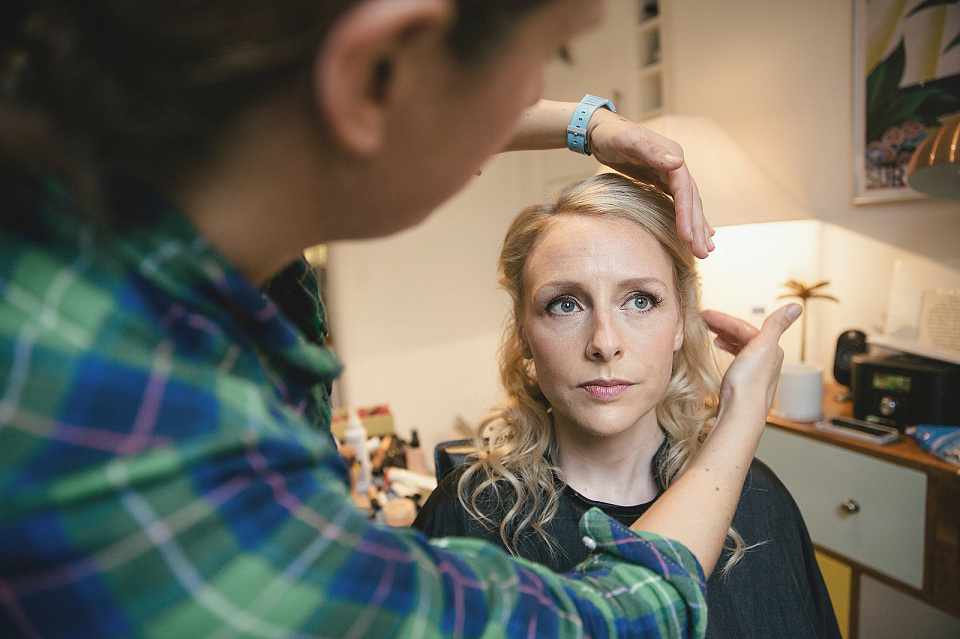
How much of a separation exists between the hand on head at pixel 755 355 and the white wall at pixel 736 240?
1.23m

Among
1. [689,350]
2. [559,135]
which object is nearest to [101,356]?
[559,135]

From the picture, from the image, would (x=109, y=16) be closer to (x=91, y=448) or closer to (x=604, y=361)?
(x=91, y=448)

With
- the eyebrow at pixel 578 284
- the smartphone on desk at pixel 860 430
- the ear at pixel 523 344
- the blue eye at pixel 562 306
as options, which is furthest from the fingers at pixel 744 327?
the smartphone on desk at pixel 860 430

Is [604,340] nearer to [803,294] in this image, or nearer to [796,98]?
[803,294]

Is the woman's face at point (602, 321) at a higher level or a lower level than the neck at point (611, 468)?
higher

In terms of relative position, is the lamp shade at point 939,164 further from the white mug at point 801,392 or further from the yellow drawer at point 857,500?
the yellow drawer at point 857,500

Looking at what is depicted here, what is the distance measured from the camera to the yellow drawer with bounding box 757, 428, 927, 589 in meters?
1.63

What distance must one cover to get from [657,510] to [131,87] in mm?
593

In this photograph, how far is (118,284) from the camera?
0.33 m

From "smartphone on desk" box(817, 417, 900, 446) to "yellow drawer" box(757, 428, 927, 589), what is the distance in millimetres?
51

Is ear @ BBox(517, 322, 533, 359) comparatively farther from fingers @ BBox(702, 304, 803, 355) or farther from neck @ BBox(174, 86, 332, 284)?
neck @ BBox(174, 86, 332, 284)

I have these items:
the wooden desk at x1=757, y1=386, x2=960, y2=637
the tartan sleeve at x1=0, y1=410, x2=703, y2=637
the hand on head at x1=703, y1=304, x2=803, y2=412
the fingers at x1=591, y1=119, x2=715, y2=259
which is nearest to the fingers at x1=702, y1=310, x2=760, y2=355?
the hand on head at x1=703, y1=304, x2=803, y2=412

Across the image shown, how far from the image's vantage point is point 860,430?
178 cm

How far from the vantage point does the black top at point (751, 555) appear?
3.47 feet
